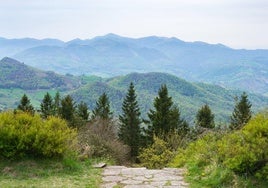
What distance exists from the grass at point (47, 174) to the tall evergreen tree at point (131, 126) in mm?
35617

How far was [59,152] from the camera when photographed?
9047 millimetres

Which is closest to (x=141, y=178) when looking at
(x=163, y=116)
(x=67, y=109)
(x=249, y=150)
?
(x=249, y=150)

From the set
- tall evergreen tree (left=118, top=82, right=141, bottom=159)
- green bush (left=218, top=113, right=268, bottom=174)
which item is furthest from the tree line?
green bush (left=218, top=113, right=268, bottom=174)

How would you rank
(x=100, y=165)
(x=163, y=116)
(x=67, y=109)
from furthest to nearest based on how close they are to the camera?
(x=67, y=109) → (x=163, y=116) → (x=100, y=165)

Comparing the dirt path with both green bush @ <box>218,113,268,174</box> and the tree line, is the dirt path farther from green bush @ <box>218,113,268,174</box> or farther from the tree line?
the tree line

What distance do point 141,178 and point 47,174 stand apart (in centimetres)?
201

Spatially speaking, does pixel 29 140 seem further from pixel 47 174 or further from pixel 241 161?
pixel 241 161

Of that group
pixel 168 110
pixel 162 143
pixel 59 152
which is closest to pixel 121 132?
pixel 168 110

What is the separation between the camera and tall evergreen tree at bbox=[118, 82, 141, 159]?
4714cm

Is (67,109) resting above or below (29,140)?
below

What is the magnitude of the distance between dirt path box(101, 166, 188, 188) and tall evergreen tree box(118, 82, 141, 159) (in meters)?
35.3

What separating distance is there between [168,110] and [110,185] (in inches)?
1510

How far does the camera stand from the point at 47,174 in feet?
28.0

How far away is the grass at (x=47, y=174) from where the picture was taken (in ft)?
25.8
